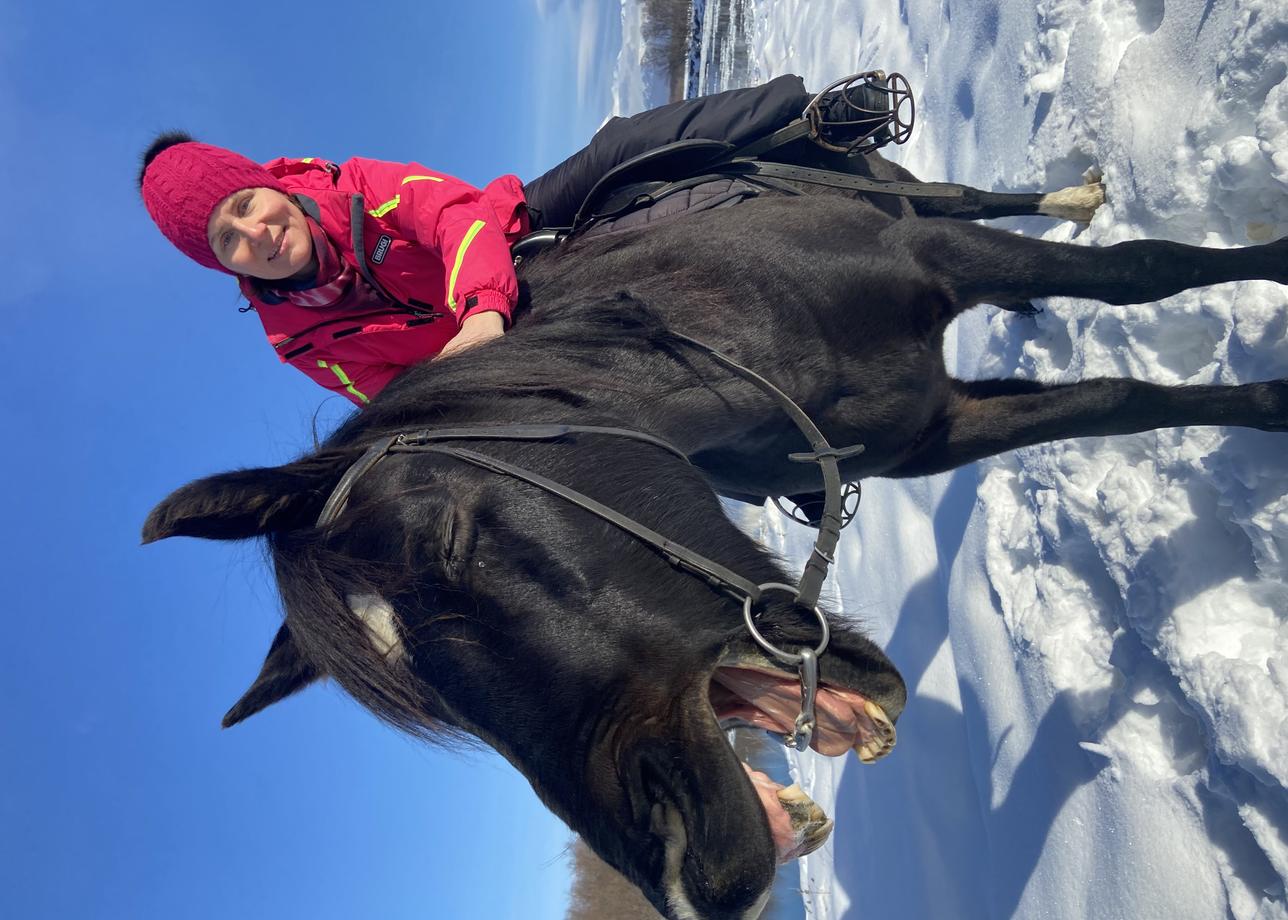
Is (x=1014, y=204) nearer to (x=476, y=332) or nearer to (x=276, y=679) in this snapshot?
(x=476, y=332)

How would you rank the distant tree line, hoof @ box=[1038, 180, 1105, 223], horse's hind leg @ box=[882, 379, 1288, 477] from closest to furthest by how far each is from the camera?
horse's hind leg @ box=[882, 379, 1288, 477] < hoof @ box=[1038, 180, 1105, 223] < the distant tree line

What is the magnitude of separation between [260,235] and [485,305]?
33.6 inches

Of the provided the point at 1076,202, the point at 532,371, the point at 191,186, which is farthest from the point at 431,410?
the point at 1076,202

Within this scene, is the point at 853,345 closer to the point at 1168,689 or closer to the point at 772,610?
the point at 772,610

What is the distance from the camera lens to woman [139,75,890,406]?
2.51m

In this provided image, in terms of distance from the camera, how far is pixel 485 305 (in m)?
2.28

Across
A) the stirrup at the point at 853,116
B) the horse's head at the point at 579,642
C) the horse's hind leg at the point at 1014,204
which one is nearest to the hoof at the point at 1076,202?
the horse's hind leg at the point at 1014,204

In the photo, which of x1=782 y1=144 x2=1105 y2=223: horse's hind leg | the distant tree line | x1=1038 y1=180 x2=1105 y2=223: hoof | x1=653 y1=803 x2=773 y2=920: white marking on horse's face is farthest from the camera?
the distant tree line

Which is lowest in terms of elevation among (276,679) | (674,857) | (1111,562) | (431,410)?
(1111,562)

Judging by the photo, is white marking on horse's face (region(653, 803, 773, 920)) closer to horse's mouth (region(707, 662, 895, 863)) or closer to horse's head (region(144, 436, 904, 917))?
horse's head (region(144, 436, 904, 917))

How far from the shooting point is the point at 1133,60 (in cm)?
330

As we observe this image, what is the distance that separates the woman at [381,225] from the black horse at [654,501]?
25cm

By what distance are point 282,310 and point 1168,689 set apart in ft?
11.3

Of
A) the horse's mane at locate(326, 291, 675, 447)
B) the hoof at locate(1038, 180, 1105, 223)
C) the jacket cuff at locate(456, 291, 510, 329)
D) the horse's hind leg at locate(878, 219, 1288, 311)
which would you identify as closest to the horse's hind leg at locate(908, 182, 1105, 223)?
the hoof at locate(1038, 180, 1105, 223)
